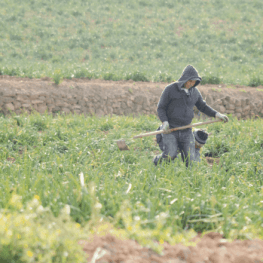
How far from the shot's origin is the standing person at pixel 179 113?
3.89 m

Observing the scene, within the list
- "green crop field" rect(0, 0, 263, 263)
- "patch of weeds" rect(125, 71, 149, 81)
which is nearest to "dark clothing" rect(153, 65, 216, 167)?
"green crop field" rect(0, 0, 263, 263)

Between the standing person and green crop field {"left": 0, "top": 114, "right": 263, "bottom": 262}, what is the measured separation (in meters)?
0.29

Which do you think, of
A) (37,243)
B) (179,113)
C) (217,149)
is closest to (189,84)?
(179,113)

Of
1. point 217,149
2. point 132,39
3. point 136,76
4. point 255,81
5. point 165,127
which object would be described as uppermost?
point 132,39

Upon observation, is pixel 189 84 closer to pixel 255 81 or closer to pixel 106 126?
pixel 106 126

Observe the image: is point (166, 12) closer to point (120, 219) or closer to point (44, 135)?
point (44, 135)

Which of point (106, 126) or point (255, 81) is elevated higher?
point (255, 81)

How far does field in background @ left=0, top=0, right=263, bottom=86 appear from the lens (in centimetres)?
1153

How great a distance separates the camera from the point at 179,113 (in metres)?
3.98

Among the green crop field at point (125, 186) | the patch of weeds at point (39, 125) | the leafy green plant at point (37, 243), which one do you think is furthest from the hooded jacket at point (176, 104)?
the patch of weeds at point (39, 125)

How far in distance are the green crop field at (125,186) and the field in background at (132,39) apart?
5.28 metres

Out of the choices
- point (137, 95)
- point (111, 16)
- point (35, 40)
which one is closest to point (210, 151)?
point (137, 95)

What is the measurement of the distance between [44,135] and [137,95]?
4.70 meters

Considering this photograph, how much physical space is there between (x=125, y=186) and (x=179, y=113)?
1.63 m
